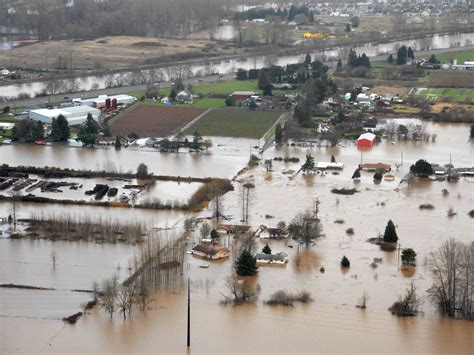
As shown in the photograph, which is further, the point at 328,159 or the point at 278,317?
the point at 328,159

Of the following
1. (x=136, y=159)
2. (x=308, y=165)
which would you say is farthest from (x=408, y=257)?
(x=136, y=159)

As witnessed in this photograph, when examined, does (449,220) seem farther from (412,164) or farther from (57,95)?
(57,95)

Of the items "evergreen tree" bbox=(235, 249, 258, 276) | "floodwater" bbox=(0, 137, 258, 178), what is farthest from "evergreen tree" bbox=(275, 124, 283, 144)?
"evergreen tree" bbox=(235, 249, 258, 276)

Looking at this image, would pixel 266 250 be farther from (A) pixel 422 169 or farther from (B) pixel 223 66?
(B) pixel 223 66

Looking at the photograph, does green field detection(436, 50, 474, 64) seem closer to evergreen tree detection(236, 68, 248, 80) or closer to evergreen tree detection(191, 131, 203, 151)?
evergreen tree detection(236, 68, 248, 80)

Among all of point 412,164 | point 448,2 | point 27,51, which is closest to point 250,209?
point 412,164

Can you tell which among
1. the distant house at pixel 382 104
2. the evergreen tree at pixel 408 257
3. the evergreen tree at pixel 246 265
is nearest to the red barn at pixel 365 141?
the distant house at pixel 382 104
